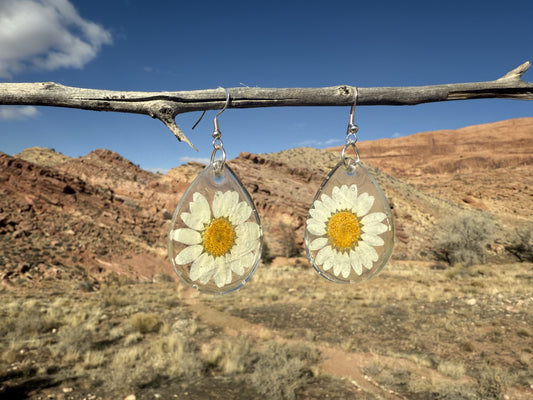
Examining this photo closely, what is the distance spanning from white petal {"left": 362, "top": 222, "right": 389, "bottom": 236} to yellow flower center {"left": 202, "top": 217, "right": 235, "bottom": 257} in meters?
0.94

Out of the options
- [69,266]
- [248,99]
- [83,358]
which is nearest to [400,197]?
[69,266]

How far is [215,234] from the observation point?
2.11 meters

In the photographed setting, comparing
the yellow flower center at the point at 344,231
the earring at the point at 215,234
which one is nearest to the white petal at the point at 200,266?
the earring at the point at 215,234

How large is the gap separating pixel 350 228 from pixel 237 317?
927 cm

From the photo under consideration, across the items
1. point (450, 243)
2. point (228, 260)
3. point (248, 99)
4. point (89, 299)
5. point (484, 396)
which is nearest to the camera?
point (248, 99)

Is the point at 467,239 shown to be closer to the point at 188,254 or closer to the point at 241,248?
the point at 241,248

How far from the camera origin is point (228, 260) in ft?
6.89

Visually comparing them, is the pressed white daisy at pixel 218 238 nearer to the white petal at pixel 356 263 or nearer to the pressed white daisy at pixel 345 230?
the pressed white daisy at pixel 345 230

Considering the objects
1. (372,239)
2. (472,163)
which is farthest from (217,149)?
(472,163)

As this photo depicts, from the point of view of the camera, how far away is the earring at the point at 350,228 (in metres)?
2.28

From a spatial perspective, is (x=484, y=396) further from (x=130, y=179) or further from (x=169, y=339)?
(x=130, y=179)

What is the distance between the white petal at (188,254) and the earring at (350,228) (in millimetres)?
765

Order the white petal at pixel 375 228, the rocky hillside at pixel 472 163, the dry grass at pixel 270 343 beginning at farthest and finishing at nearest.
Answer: the rocky hillside at pixel 472 163, the dry grass at pixel 270 343, the white petal at pixel 375 228

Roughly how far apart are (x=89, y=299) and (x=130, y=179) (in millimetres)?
28094
